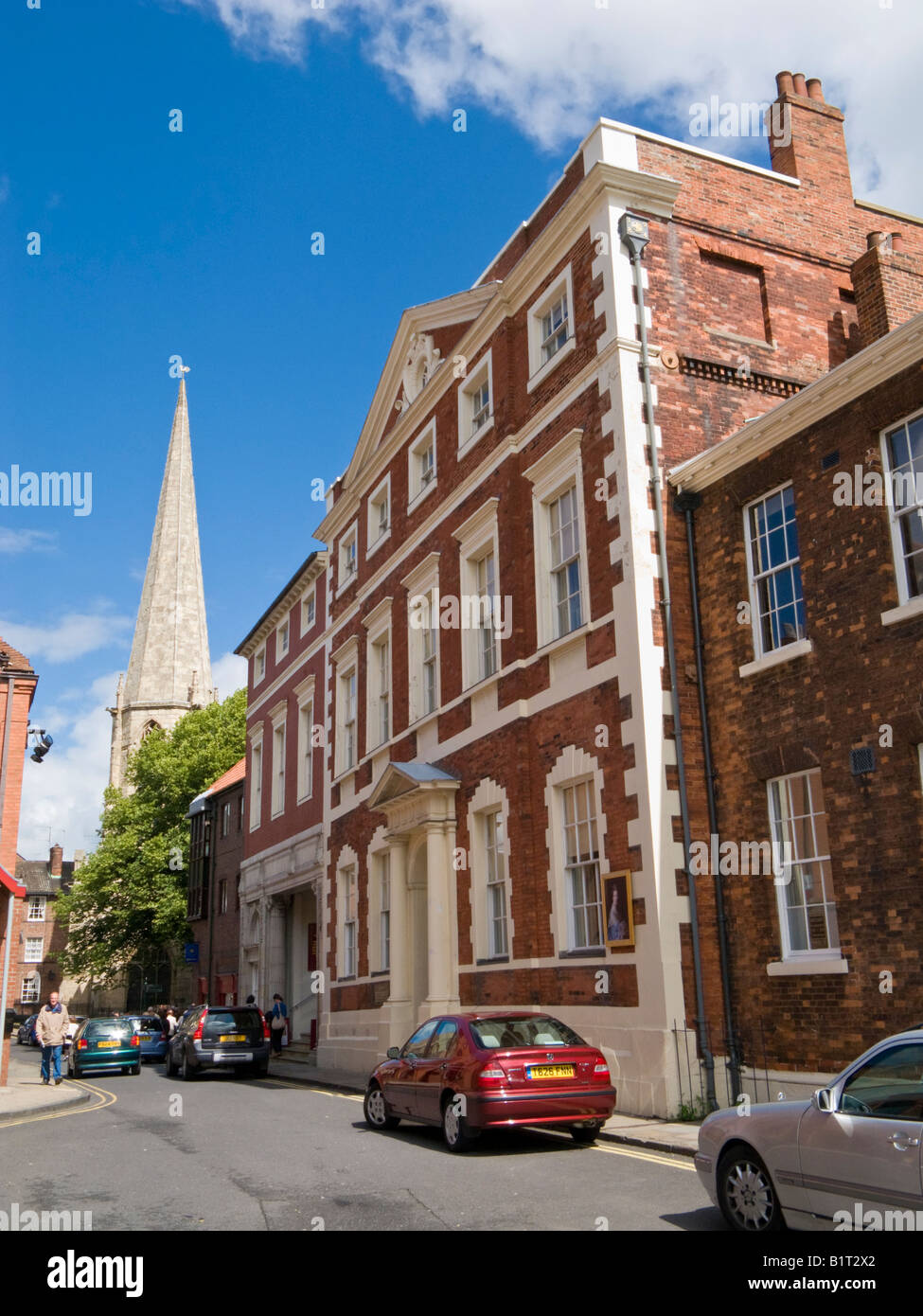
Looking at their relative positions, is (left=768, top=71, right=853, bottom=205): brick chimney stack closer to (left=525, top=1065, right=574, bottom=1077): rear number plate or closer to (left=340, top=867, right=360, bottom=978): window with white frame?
(left=525, top=1065, right=574, bottom=1077): rear number plate

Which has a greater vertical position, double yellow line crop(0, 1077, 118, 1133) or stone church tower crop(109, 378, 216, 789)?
stone church tower crop(109, 378, 216, 789)

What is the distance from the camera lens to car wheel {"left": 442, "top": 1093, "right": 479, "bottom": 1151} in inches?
435

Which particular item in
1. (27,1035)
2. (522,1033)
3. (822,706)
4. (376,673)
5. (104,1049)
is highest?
(376,673)

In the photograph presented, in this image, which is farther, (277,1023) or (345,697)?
(277,1023)

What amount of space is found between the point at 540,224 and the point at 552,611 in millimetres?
6731

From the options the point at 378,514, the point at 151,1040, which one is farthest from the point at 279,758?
the point at 378,514

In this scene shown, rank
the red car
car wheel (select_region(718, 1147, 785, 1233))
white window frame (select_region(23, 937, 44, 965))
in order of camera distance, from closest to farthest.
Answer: car wheel (select_region(718, 1147, 785, 1233))
the red car
white window frame (select_region(23, 937, 44, 965))

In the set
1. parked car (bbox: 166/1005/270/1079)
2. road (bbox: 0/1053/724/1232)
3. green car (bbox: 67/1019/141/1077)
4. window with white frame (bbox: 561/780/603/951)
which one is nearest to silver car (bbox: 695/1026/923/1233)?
road (bbox: 0/1053/724/1232)

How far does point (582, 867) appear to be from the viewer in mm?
15867

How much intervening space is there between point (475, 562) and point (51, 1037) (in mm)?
13199

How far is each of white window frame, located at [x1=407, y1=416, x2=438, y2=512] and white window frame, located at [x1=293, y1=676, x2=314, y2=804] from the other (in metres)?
8.51

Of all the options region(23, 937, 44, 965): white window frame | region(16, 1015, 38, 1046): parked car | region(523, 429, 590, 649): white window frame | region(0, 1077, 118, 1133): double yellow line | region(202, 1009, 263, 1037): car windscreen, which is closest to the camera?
region(0, 1077, 118, 1133): double yellow line

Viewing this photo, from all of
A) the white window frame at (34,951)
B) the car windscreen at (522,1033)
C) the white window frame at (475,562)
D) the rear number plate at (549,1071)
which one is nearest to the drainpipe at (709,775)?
the car windscreen at (522,1033)

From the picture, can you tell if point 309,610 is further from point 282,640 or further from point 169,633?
point 169,633
